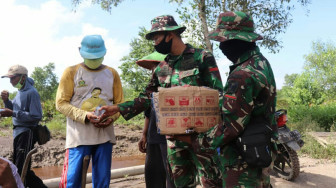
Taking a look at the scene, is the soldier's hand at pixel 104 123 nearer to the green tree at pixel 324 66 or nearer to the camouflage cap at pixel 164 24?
the camouflage cap at pixel 164 24

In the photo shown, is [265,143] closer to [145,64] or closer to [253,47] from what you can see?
[253,47]

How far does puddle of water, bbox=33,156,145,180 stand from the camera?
8.23 meters

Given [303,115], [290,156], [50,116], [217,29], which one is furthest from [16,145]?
[50,116]

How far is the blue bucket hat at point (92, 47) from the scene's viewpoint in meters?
3.29

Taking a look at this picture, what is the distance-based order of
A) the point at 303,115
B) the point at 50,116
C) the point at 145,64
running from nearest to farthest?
the point at 145,64
the point at 303,115
the point at 50,116

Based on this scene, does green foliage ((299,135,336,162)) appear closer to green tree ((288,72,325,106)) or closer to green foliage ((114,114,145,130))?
green foliage ((114,114,145,130))

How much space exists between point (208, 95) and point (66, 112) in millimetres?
1439

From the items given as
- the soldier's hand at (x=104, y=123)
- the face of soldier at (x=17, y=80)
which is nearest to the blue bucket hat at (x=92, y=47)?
the soldier's hand at (x=104, y=123)

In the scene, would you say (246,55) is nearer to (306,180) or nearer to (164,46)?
(164,46)

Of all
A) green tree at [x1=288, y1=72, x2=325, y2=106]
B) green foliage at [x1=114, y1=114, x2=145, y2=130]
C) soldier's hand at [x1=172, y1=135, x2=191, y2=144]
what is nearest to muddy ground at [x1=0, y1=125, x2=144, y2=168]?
green foliage at [x1=114, y1=114, x2=145, y2=130]

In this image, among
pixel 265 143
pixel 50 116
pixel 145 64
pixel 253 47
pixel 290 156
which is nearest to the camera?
pixel 265 143

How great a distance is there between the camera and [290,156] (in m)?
5.64

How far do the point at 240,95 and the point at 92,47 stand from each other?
68.8 inches

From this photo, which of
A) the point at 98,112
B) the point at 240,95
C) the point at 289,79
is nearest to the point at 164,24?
the point at 98,112
